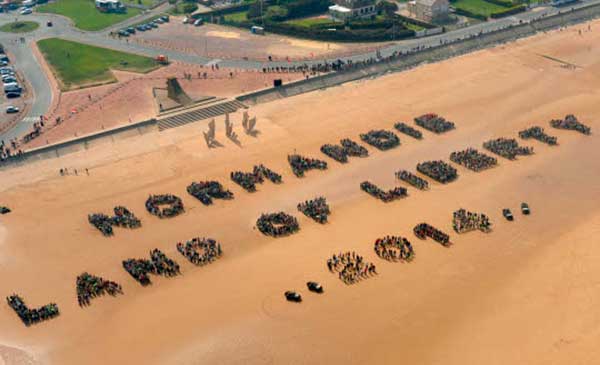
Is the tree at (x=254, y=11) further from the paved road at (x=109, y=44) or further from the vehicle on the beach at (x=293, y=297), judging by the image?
the vehicle on the beach at (x=293, y=297)

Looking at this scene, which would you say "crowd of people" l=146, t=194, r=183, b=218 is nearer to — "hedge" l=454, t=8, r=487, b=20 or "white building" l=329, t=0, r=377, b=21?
"white building" l=329, t=0, r=377, b=21

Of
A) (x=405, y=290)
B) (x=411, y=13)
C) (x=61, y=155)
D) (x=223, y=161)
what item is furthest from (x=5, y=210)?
(x=411, y=13)

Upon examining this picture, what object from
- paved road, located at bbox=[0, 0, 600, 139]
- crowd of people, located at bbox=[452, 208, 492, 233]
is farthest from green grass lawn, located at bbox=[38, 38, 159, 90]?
crowd of people, located at bbox=[452, 208, 492, 233]

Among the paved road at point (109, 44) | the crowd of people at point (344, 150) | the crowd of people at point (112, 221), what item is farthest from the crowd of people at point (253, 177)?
the paved road at point (109, 44)

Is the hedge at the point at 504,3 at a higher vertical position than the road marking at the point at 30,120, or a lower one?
higher

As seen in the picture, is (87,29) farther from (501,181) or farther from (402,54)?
(501,181)
